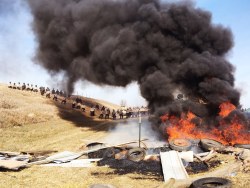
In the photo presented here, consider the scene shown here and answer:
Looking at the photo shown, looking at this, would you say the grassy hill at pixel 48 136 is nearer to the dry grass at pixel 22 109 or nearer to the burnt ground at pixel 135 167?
the dry grass at pixel 22 109

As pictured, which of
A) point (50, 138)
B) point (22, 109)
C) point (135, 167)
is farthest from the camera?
point (22, 109)

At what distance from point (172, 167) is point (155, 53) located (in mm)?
24544

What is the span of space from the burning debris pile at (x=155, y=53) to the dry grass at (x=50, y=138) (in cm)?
803

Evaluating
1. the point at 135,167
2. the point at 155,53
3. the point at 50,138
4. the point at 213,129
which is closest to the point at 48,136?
the point at 50,138

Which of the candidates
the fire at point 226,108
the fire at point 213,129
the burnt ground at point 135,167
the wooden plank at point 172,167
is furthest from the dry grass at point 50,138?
the fire at point 226,108

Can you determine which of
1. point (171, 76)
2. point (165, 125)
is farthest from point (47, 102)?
point (165, 125)

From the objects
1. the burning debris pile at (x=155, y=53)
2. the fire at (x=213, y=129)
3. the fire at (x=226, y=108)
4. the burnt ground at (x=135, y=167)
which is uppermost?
the burning debris pile at (x=155, y=53)

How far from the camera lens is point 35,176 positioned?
21281 millimetres

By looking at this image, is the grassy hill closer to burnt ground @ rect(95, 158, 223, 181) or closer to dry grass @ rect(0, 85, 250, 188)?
dry grass @ rect(0, 85, 250, 188)

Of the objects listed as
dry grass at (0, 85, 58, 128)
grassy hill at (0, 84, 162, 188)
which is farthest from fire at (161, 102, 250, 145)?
dry grass at (0, 85, 58, 128)

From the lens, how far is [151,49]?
43719 mm

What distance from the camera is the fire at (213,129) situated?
30578 millimetres

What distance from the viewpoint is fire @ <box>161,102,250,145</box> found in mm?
30578

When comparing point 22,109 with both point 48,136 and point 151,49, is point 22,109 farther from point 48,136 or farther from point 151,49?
point 151,49
